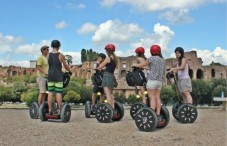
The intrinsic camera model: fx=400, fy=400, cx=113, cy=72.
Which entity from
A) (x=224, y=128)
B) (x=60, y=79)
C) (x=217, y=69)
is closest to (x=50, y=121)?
(x=60, y=79)

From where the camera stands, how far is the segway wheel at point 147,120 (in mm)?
8539

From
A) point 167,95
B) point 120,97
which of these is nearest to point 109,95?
point 167,95

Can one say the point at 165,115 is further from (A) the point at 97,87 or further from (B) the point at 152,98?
(A) the point at 97,87

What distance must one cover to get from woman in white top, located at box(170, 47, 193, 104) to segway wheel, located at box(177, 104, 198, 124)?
47cm

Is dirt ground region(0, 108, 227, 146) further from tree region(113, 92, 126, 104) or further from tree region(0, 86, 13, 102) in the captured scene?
tree region(0, 86, 13, 102)

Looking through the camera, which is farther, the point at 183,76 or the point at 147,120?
the point at 183,76

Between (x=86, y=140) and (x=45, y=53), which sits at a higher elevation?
(x=45, y=53)

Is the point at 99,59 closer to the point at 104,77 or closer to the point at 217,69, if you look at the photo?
the point at 104,77

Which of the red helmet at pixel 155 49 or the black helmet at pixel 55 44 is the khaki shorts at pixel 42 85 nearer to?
the black helmet at pixel 55 44

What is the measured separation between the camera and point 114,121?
10781mm

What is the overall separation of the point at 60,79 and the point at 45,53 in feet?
5.24

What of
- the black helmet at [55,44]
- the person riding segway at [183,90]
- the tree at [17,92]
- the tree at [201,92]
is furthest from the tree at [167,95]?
the black helmet at [55,44]

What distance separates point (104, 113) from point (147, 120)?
1.94 m

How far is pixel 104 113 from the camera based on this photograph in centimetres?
1028
